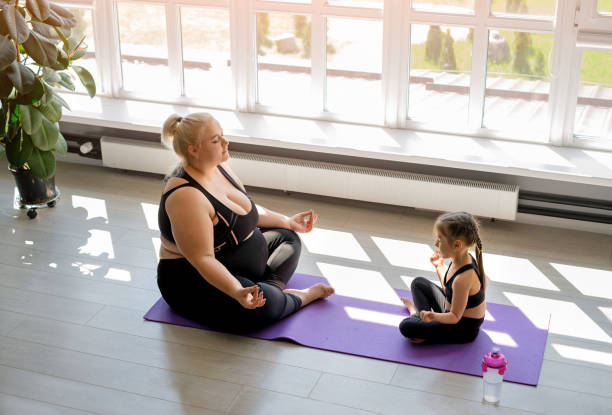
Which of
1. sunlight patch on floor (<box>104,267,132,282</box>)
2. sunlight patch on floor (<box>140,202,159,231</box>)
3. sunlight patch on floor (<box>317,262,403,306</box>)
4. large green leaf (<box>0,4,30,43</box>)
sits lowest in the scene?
sunlight patch on floor (<box>317,262,403,306</box>)

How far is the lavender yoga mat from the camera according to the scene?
3255 millimetres

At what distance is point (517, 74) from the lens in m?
4.60

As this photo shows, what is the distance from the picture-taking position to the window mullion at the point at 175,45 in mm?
5246

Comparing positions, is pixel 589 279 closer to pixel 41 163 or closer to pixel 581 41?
pixel 581 41

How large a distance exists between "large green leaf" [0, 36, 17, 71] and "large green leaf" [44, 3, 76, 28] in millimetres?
290

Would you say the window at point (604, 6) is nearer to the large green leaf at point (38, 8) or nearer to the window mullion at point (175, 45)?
the window mullion at point (175, 45)

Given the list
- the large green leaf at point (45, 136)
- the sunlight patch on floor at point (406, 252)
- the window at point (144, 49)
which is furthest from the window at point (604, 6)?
the large green leaf at point (45, 136)

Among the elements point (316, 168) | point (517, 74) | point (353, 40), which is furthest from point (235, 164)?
point (517, 74)

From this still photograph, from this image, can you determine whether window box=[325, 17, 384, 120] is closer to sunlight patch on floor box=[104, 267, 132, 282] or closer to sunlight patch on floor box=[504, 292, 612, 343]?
sunlight patch on floor box=[504, 292, 612, 343]

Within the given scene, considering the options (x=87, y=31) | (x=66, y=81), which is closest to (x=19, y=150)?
(x=66, y=81)

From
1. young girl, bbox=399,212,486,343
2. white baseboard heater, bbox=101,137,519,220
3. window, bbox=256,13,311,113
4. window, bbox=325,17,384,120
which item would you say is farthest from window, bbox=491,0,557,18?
young girl, bbox=399,212,486,343

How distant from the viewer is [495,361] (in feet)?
9.80

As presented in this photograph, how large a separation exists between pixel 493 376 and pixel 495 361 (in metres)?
0.06

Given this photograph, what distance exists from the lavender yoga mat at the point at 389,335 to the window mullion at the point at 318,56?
1733 mm
